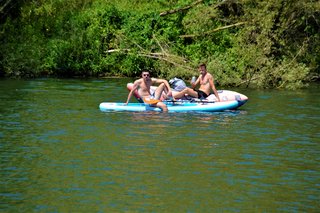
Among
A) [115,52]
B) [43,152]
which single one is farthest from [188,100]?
[115,52]

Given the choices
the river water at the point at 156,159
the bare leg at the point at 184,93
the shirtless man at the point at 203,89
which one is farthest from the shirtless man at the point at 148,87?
the river water at the point at 156,159

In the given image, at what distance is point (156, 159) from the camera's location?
13.3 metres

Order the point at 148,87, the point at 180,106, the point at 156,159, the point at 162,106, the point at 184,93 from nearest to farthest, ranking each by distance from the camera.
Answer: the point at 156,159, the point at 162,106, the point at 180,106, the point at 148,87, the point at 184,93

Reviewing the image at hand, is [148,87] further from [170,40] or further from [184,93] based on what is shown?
[170,40]

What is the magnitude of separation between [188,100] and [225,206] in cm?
1021

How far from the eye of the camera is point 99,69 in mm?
32094

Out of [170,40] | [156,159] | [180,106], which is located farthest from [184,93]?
[170,40]

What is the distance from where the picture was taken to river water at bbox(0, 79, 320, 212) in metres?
10.5

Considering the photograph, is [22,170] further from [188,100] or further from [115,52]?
[115,52]

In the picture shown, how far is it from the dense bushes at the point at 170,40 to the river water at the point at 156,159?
6283mm

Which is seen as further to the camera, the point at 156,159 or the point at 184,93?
the point at 184,93

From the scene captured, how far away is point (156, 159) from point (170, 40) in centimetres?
1935

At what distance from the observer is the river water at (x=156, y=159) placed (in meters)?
10.5

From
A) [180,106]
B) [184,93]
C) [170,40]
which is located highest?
[170,40]
